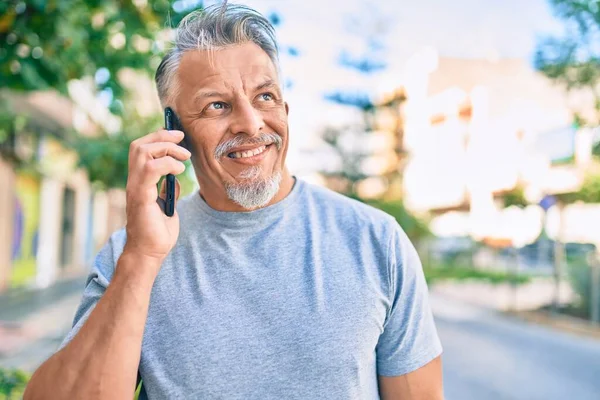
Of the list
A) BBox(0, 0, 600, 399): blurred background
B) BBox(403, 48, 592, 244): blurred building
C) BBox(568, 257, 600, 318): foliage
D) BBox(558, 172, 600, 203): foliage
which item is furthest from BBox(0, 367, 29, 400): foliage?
BBox(403, 48, 592, 244): blurred building

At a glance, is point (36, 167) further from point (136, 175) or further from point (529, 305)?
point (136, 175)

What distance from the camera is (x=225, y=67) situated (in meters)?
1.64

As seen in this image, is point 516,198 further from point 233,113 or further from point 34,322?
point 233,113

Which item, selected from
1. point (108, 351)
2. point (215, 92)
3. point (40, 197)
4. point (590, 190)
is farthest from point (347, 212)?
point (40, 197)

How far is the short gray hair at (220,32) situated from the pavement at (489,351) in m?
5.07

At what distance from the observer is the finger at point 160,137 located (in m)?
1.53

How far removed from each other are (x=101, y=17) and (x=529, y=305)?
13255 mm

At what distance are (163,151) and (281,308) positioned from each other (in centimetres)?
47

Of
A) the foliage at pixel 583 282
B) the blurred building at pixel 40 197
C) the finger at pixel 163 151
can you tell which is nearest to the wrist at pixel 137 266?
the finger at pixel 163 151

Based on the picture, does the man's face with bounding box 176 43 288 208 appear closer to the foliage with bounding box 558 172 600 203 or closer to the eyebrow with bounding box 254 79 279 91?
the eyebrow with bounding box 254 79 279 91

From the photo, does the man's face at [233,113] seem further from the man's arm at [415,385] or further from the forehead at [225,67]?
the man's arm at [415,385]

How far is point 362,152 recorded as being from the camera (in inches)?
946

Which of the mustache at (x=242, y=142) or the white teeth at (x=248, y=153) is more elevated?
the mustache at (x=242, y=142)

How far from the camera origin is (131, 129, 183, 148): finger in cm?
153
